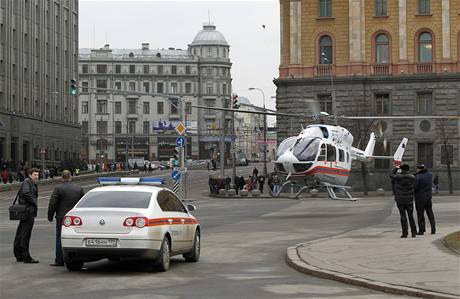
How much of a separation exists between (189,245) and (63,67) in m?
87.8

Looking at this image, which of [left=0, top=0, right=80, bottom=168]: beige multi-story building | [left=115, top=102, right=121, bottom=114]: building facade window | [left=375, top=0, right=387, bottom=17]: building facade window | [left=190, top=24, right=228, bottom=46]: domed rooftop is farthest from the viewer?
[left=190, top=24, right=228, bottom=46]: domed rooftop

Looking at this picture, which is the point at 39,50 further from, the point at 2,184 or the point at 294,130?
the point at 294,130

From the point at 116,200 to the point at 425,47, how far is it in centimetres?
5485

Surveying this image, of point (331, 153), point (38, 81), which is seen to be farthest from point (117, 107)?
point (331, 153)

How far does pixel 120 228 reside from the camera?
1412cm

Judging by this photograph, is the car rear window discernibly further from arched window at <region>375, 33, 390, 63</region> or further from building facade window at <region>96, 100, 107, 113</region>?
building facade window at <region>96, 100, 107, 113</region>

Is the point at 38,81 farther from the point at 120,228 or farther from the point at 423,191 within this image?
the point at 120,228

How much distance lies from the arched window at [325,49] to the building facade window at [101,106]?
88482 millimetres

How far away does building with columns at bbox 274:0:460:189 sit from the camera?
64500 millimetres

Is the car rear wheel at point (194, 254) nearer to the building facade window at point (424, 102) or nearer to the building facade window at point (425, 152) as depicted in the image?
the building facade window at point (424, 102)

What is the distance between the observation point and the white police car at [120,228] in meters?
14.1

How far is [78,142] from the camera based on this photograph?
107 metres

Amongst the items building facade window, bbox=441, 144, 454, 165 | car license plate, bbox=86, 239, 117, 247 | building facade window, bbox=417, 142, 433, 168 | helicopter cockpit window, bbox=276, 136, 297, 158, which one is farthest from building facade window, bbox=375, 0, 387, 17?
car license plate, bbox=86, 239, 117, 247

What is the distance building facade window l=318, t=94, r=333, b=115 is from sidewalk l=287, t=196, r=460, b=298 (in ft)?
145
